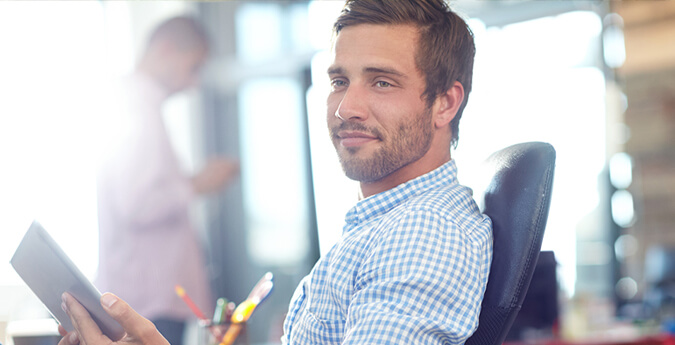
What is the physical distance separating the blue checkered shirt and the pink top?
3.83 ft

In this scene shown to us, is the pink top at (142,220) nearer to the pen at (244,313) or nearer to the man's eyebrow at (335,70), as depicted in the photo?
the pen at (244,313)

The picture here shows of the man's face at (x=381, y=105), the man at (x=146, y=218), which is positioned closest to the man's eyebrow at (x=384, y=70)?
the man's face at (x=381, y=105)

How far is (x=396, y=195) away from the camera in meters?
1.21

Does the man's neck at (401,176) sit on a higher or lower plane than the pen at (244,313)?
higher

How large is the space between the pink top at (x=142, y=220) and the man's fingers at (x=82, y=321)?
120cm

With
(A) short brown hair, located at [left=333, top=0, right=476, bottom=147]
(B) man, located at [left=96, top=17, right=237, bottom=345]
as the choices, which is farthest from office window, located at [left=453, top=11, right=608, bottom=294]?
(A) short brown hair, located at [left=333, top=0, right=476, bottom=147]

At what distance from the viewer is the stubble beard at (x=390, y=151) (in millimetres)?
1195

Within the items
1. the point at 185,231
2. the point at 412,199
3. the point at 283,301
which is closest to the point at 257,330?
the point at 283,301

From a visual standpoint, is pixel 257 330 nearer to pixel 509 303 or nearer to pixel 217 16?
pixel 217 16

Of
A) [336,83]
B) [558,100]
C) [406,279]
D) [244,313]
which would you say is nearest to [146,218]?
[244,313]

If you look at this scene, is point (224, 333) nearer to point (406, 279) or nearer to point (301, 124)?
point (406, 279)

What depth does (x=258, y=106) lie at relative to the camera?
15.3 ft

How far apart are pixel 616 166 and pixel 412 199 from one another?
Answer: 448cm

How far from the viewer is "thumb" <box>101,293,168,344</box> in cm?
100
